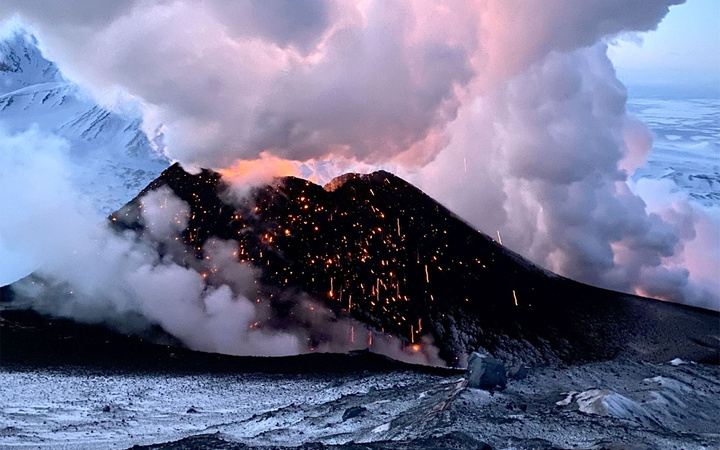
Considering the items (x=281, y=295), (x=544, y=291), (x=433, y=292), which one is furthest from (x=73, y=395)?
(x=544, y=291)

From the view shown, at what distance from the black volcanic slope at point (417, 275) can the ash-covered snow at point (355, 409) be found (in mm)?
14046

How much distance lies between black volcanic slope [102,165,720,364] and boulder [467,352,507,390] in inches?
696

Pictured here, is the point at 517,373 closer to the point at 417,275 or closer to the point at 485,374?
the point at 485,374

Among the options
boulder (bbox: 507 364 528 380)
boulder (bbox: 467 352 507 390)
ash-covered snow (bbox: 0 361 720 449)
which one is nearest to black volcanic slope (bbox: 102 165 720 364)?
ash-covered snow (bbox: 0 361 720 449)

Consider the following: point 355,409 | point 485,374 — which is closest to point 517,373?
point 485,374

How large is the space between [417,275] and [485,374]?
31450 millimetres

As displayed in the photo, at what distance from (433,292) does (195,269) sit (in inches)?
907

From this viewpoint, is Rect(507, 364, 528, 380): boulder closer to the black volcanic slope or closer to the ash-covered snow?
the ash-covered snow

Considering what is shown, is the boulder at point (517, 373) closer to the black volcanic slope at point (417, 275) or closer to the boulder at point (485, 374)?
the boulder at point (485, 374)

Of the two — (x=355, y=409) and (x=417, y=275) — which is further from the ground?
(x=417, y=275)

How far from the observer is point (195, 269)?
5588 cm

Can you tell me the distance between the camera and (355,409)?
83.9 ft

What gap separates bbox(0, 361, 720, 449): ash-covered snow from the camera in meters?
21.3

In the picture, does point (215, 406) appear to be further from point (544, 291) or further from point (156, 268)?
point (544, 291)
